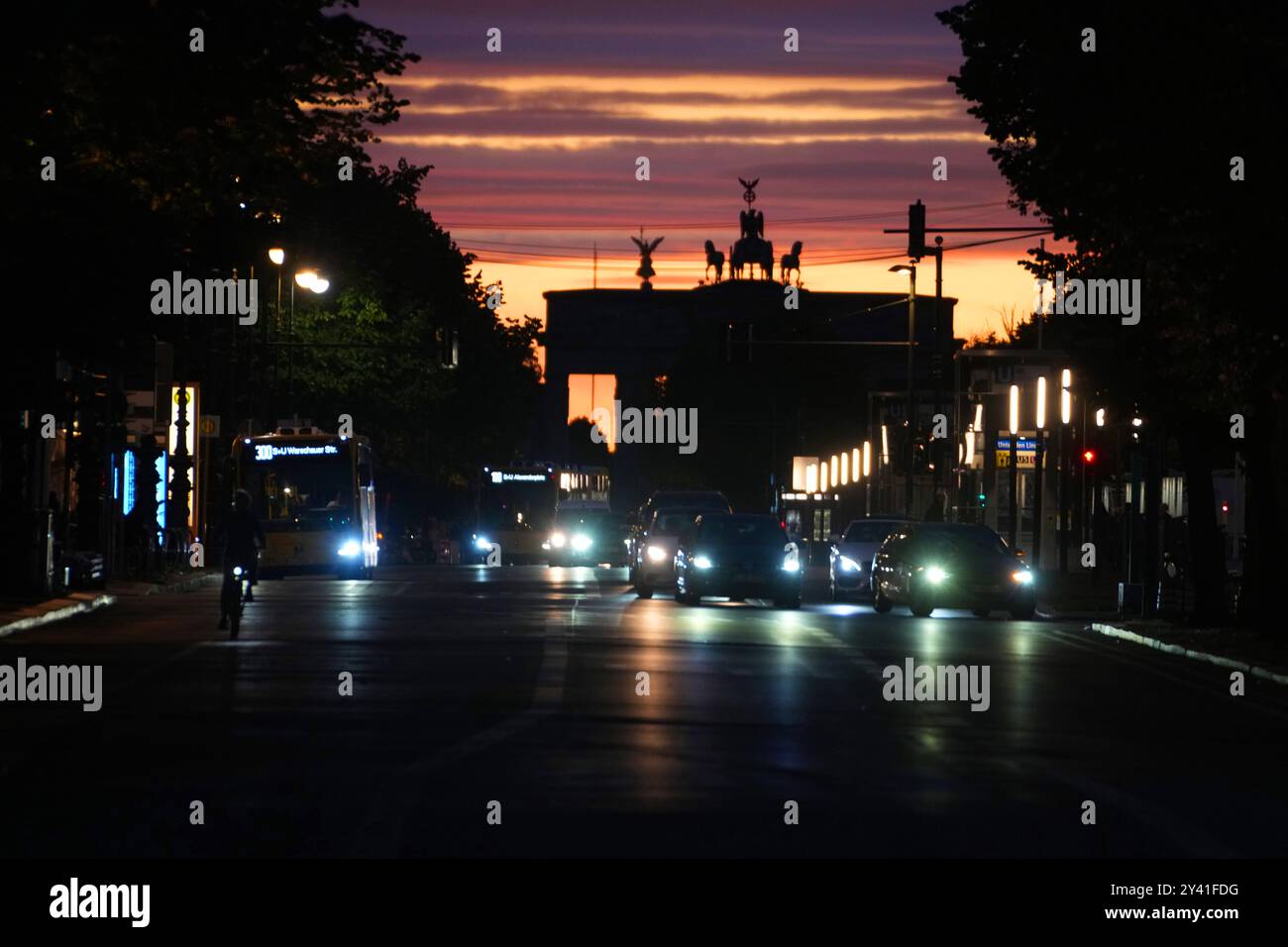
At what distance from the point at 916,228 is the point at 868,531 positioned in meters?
6.54

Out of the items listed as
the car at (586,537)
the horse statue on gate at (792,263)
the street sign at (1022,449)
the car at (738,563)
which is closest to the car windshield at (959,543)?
the car at (738,563)

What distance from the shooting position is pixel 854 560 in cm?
4925

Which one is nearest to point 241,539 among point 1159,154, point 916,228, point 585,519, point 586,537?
point 1159,154

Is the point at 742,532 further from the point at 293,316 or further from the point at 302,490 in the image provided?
the point at 293,316

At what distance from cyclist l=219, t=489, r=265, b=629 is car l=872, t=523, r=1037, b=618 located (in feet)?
40.0

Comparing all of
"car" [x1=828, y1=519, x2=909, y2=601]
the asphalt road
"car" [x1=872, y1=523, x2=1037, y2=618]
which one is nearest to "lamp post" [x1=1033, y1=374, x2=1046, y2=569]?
"car" [x1=828, y1=519, x2=909, y2=601]

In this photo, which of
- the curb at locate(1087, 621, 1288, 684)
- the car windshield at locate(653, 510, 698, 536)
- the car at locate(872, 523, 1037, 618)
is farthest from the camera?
the car windshield at locate(653, 510, 698, 536)

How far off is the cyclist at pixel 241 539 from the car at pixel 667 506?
16680mm

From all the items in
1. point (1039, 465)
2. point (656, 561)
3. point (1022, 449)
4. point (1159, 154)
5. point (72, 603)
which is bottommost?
point (72, 603)

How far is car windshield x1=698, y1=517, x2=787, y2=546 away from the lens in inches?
1721

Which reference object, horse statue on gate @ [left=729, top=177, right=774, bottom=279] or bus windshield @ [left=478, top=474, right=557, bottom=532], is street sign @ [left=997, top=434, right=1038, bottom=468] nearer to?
bus windshield @ [left=478, top=474, right=557, bottom=532]

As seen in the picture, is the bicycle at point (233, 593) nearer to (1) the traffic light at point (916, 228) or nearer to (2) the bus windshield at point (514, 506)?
(1) the traffic light at point (916, 228)

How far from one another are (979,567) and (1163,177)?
48.1 ft

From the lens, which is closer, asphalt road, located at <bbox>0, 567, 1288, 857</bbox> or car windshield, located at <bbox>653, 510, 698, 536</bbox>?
asphalt road, located at <bbox>0, 567, 1288, 857</bbox>
